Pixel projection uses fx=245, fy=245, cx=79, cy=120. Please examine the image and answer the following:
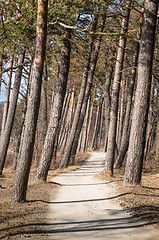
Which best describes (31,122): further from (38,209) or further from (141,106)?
(141,106)

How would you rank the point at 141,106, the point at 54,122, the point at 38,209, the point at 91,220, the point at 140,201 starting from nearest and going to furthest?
the point at 91,220, the point at 38,209, the point at 140,201, the point at 141,106, the point at 54,122

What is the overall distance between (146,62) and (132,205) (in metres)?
4.72

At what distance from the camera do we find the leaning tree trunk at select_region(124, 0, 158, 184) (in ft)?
26.4

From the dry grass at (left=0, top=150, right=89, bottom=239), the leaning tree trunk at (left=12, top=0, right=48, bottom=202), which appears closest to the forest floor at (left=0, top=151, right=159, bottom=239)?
the dry grass at (left=0, top=150, right=89, bottom=239)

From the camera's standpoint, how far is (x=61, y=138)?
32750 mm

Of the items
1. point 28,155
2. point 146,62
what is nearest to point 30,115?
point 28,155

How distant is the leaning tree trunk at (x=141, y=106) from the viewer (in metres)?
8.05

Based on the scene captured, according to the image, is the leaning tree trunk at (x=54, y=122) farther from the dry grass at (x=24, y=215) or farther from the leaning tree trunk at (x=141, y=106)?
the leaning tree trunk at (x=141, y=106)

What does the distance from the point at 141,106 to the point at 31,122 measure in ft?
12.5

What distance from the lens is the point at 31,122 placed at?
639 centimetres

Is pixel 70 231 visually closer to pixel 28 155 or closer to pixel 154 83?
pixel 28 155

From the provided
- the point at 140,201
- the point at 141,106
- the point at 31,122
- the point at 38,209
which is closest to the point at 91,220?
the point at 38,209

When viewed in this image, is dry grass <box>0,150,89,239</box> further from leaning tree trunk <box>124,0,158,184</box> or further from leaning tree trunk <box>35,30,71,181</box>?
leaning tree trunk <box>124,0,158,184</box>

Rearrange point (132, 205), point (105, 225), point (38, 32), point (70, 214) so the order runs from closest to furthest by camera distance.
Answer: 1. point (105, 225)
2. point (70, 214)
3. point (132, 205)
4. point (38, 32)
